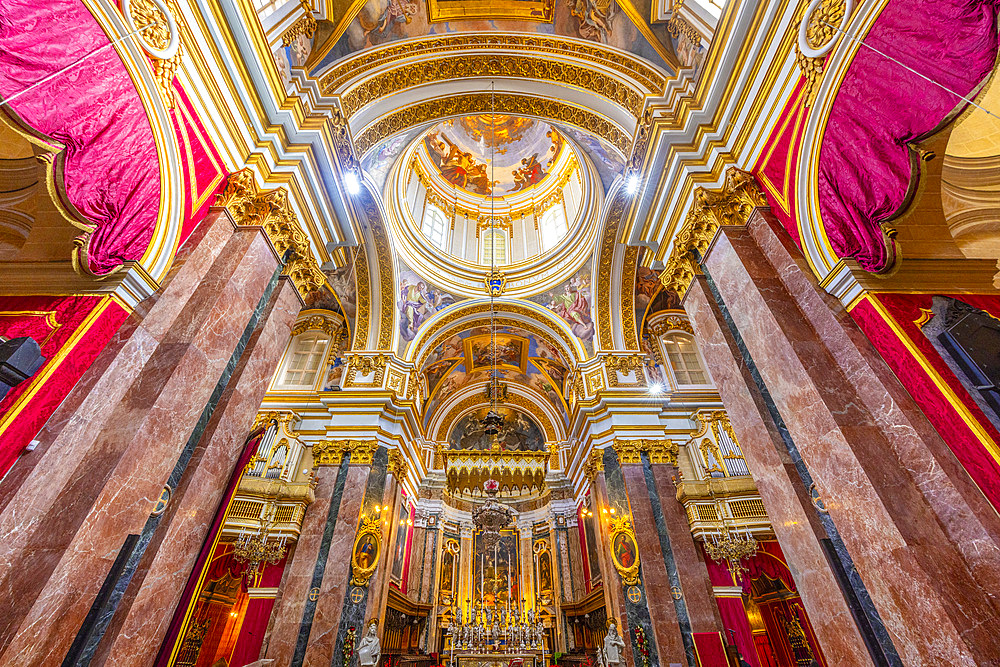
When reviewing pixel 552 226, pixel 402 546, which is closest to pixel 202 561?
pixel 402 546

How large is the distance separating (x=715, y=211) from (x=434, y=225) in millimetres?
11118

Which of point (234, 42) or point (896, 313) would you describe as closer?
point (896, 313)

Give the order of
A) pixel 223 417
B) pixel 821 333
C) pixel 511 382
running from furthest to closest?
pixel 511 382
pixel 223 417
pixel 821 333

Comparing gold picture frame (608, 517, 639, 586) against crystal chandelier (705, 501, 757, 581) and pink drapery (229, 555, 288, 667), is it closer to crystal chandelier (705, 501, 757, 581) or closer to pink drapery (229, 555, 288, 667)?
crystal chandelier (705, 501, 757, 581)

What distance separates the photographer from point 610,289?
11.6 m

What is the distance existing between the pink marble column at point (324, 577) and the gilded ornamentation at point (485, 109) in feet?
23.9

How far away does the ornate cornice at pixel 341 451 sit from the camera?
376 inches

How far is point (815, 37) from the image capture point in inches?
155

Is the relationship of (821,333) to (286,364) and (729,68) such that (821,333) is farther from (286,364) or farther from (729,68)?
(286,364)

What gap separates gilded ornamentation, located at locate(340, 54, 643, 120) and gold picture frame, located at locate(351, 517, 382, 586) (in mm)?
7865

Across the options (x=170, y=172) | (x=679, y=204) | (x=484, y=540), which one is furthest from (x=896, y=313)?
(x=484, y=540)

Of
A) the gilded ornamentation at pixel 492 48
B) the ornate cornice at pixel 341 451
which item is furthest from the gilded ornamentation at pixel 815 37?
the ornate cornice at pixel 341 451

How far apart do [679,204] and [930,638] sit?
16.7 ft

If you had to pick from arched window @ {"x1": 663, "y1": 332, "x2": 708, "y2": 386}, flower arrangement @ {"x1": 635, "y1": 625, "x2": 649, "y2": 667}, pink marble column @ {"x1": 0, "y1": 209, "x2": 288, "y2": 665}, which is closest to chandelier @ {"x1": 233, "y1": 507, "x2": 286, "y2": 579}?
pink marble column @ {"x1": 0, "y1": 209, "x2": 288, "y2": 665}
